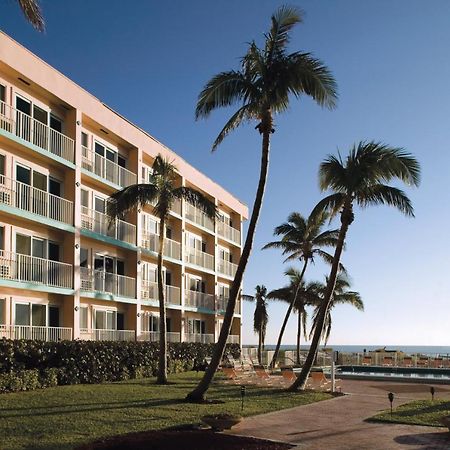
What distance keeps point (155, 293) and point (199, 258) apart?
24.8 ft

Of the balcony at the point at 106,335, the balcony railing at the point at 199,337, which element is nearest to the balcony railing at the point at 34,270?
the balcony at the point at 106,335

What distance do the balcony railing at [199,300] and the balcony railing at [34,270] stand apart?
1462 centimetres

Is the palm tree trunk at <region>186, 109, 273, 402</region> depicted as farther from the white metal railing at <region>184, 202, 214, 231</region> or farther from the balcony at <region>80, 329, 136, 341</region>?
the white metal railing at <region>184, 202, 214, 231</region>

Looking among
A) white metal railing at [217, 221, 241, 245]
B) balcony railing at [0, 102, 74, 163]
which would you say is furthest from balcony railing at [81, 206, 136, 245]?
white metal railing at [217, 221, 241, 245]

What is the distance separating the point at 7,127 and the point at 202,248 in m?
23.4

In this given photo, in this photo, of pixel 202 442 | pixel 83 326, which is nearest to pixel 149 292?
pixel 83 326

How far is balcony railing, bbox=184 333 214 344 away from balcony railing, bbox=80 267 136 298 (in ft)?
28.9

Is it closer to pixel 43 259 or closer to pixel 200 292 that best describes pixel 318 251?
pixel 200 292

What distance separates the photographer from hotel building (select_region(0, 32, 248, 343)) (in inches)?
990

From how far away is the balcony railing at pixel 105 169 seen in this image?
99.9 ft

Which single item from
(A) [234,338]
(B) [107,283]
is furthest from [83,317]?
(A) [234,338]

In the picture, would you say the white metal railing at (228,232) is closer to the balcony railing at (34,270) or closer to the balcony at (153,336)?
the balcony at (153,336)

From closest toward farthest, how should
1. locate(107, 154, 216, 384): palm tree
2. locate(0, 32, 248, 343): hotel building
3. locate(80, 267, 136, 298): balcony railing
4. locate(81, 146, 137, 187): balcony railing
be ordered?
1. locate(0, 32, 248, 343): hotel building
2. locate(107, 154, 216, 384): palm tree
3. locate(80, 267, 136, 298): balcony railing
4. locate(81, 146, 137, 187): balcony railing

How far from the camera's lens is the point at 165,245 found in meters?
38.7
